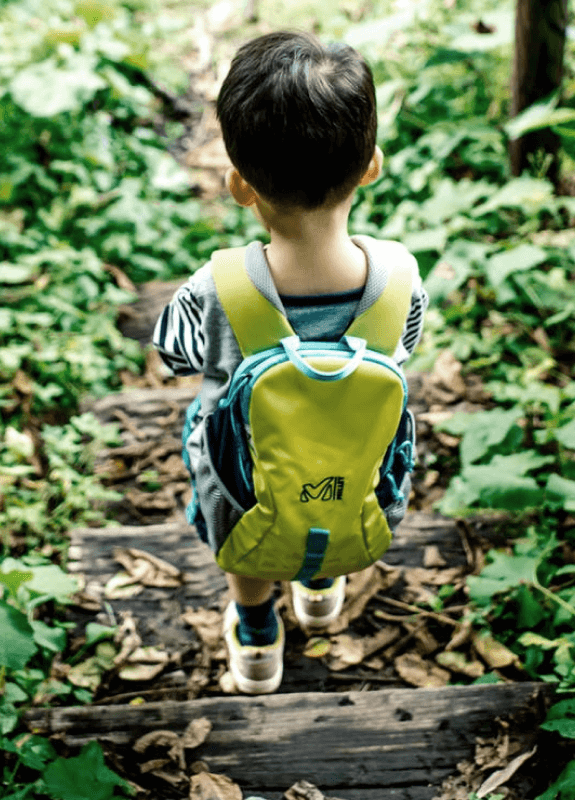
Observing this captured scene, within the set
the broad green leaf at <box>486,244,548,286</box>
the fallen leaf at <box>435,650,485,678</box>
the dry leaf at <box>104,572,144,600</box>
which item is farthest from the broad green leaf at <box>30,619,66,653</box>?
the broad green leaf at <box>486,244,548,286</box>

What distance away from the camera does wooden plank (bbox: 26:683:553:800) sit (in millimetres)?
1762

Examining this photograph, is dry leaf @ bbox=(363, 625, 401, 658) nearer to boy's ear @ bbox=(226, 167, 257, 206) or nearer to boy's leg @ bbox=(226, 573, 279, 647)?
boy's leg @ bbox=(226, 573, 279, 647)

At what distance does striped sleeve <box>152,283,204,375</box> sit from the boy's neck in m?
0.20

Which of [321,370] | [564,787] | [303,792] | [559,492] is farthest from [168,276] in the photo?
[564,787]

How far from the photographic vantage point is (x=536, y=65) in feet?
11.1

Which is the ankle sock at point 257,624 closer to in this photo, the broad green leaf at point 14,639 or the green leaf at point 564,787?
the broad green leaf at point 14,639

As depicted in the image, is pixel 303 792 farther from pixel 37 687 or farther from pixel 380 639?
pixel 37 687

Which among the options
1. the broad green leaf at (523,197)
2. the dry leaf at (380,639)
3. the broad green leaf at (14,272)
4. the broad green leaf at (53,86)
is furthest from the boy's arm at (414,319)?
the broad green leaf at (53,86)

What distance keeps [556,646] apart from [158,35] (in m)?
5.29

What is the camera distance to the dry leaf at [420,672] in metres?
2.05

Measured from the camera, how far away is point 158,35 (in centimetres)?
557

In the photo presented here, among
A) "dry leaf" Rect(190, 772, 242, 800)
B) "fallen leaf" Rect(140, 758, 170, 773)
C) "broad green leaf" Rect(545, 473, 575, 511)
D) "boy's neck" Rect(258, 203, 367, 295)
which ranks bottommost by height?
"fallen leaf" Rect(140, 758, 170, 773)

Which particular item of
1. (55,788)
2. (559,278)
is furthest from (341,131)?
(559,278)

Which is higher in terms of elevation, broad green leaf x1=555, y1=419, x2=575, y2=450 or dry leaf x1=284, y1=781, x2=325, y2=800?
broad green leaf x1=555, y1=419, x2=575, y2=450
